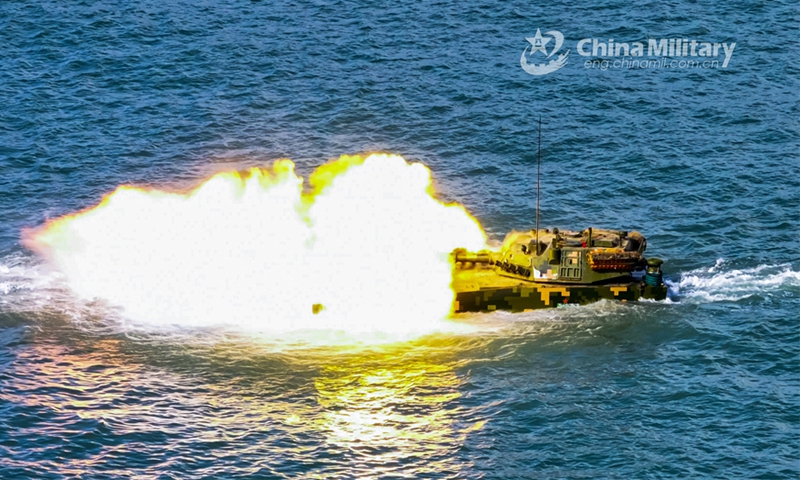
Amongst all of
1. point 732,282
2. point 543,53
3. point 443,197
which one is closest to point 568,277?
point 732,282

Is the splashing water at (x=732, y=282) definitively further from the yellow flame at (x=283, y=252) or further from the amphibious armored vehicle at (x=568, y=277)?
the yellow flame at (x=283, y=252)

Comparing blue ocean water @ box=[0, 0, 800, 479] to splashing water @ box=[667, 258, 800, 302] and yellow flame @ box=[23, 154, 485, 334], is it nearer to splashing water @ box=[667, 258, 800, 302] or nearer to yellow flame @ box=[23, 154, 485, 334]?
splashing water @ box=[667, 258, 800, 302]

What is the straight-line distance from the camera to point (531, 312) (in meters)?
90.7

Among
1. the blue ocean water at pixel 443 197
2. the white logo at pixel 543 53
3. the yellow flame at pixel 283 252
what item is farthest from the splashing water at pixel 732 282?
the white logo at pixel 543 53

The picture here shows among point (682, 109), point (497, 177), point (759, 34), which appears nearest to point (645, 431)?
point (497, 177)

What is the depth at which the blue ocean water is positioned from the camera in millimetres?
74500

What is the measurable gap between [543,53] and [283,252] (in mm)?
39832

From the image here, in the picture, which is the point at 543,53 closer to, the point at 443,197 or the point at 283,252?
the point at 443,197

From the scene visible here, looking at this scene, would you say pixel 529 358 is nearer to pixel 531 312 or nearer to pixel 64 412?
pixel 531 312

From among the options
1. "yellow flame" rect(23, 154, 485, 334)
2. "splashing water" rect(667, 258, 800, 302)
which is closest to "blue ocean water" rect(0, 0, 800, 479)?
"splashing water" rect(667, 258, 800, 302)

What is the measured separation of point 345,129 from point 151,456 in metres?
49.1

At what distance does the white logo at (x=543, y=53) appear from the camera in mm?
124062

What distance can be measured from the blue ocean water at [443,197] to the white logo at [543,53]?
3.21 feet

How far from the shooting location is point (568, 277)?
91.0 meters
